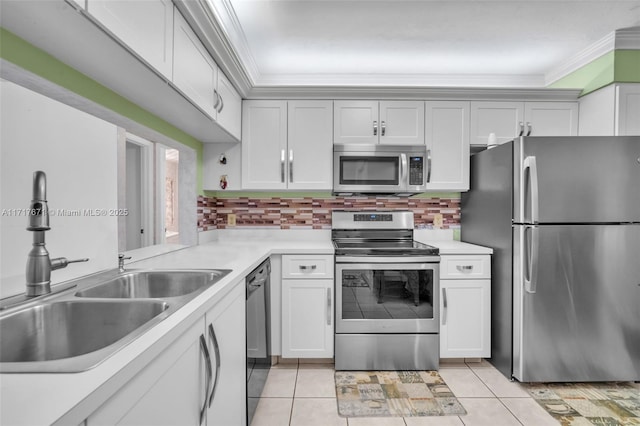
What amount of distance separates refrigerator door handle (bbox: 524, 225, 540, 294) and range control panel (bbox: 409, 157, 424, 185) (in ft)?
2.74

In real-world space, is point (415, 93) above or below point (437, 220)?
above

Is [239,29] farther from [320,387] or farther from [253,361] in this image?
[320,387]

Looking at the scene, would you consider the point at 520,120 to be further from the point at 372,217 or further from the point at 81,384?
the point at 81,384

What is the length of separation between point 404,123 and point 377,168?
44 centimetres

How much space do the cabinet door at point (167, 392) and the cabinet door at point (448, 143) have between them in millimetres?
2224

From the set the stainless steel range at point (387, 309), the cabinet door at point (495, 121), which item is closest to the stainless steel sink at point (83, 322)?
the stainless steel range at point (387, 309)

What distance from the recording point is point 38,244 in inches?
40.8

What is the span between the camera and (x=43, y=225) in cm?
101

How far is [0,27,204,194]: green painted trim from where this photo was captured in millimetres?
1051

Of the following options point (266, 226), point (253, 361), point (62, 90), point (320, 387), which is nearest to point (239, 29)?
point (62, 90)

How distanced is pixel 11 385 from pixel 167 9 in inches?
54.6

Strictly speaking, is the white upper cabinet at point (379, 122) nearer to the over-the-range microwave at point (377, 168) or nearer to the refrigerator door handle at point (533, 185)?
the over-the-range microwave at point (377, 168)

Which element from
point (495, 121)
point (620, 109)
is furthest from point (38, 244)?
point (620, 109)

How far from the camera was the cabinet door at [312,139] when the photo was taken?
2.67m
